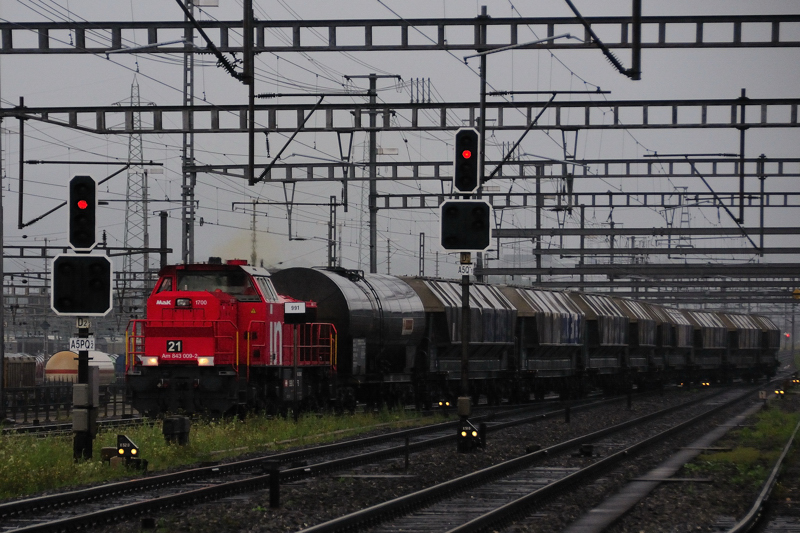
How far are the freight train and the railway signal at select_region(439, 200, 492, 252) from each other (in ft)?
17.3

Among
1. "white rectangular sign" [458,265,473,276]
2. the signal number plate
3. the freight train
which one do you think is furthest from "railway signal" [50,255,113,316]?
the signal number plate

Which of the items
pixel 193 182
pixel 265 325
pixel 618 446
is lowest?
pixel 618 446

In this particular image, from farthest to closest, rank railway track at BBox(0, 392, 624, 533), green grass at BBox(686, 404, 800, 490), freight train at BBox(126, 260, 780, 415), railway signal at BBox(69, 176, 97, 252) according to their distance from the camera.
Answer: freight train at BBox(126, 260, 780, 415) < green grass at BBox(686, 404, 800, 490) < railway signal at BBox(69, 176, 97, 252) < railway track at BBox(0, 392, 624, 533)

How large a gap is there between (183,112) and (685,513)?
56.8 ft

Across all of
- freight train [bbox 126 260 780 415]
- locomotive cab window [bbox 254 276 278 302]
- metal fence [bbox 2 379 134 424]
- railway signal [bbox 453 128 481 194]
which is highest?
railway signal [bbox 453 128 481 194]

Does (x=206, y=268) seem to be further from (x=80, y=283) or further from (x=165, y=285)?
(x=80, y=283)

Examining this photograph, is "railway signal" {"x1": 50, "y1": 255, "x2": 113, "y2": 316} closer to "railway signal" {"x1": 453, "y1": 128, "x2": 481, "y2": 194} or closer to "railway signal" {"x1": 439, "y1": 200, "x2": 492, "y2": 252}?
"railway signal" {"x1": 439, "y1": 200, "x2": 492, "y2": 252}

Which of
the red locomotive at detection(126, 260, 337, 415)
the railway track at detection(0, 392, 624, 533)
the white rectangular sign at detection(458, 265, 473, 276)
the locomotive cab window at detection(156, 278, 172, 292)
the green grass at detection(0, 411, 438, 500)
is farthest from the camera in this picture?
the locomotive cab window at detection(156, 278, 172, 292)

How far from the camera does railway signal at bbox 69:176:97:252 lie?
14.8m

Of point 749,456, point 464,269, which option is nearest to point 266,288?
point 464,269

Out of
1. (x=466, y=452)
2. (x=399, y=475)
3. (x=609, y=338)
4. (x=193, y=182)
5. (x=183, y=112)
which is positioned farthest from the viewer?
(x=609, y=338)

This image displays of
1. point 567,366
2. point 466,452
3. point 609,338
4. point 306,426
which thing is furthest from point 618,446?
point 609,338

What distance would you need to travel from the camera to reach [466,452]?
1809cm

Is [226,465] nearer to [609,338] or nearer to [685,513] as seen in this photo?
[685,513]
